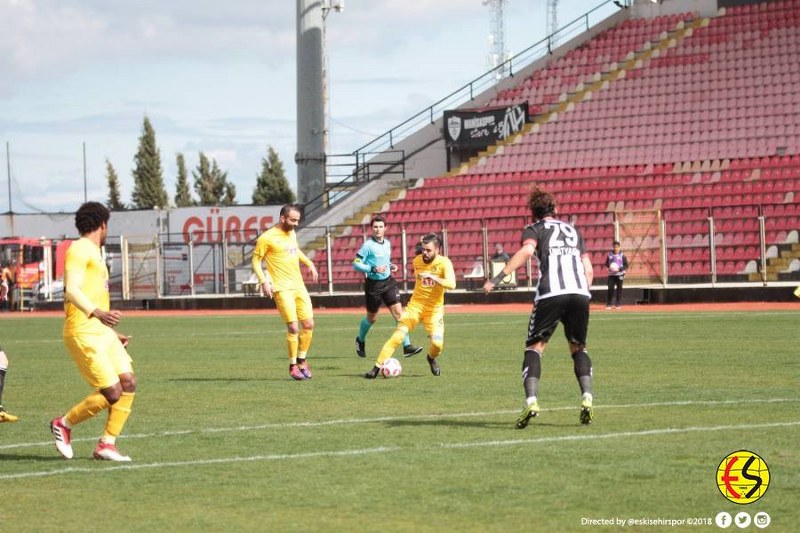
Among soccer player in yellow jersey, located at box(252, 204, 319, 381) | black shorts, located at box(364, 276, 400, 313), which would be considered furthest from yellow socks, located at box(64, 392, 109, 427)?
black shorts, located at box(364, 276, 400, 313)

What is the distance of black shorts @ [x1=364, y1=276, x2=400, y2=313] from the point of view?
20.2 metres

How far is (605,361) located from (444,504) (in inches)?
414

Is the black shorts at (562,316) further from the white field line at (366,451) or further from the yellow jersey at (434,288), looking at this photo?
the yellow jersey at (434,288)

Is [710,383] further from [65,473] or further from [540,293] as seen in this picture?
[65,473]

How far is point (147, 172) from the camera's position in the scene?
306ft

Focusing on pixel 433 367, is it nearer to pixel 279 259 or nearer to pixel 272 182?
pixel 279 259

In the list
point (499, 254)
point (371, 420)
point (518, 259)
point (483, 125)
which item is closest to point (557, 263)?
point (518, 259)

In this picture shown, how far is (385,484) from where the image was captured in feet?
27.6

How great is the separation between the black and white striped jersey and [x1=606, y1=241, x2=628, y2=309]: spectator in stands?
925 inches

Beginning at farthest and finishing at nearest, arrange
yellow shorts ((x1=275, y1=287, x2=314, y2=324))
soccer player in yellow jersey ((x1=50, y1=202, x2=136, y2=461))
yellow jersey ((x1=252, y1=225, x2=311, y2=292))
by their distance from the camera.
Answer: yellow jersey ((x1=252, y1=225, x2=311, y2=292)), yellow shorts ((x1=275, y1=287, x2=314, y2=324)), soccer player in yellow jersey ((x1=50, y1=202, x2=136, y2=461))

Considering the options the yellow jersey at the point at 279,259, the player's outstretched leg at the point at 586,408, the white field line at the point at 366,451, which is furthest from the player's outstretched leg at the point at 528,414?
the yellow jersey at the point at 279,259

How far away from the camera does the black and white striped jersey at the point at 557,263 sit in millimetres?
10930

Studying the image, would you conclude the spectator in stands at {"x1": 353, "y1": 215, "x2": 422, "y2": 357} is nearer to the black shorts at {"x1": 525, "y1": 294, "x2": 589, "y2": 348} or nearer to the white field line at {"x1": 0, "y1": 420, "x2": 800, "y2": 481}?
the black shorts at {"x1": 525, "y1": 294, "x2": 589, "y2": 348}

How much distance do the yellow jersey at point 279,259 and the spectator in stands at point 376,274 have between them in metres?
2.28
